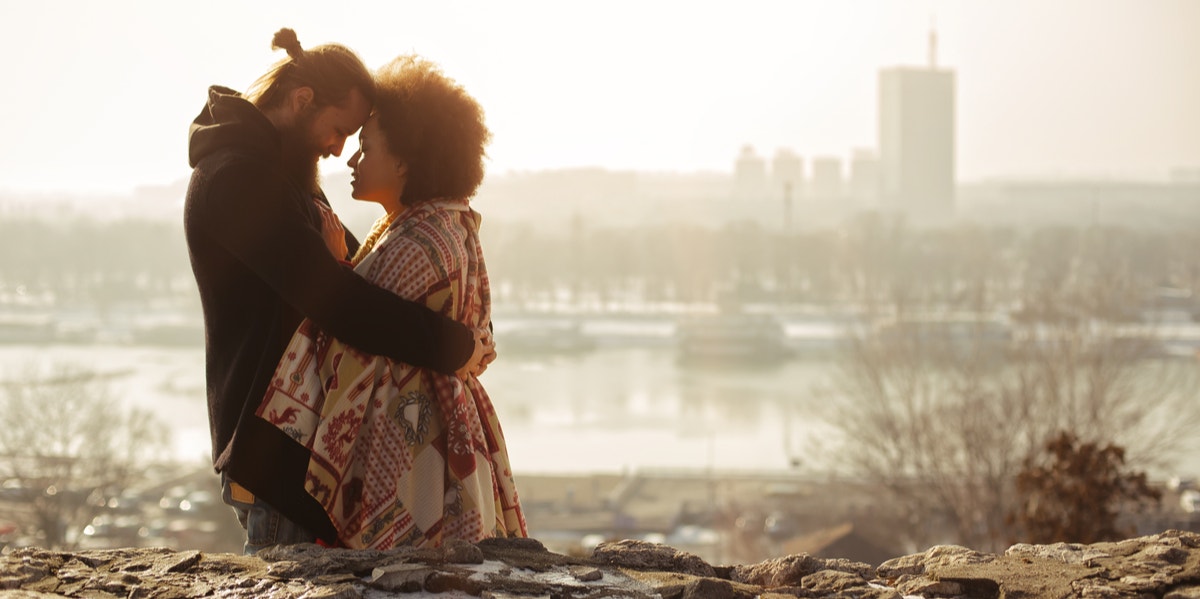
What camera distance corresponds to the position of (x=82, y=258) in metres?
24.8

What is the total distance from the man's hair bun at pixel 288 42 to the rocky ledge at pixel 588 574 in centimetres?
57

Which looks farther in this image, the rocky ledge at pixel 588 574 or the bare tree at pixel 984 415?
the bare tree at pixel 984 415

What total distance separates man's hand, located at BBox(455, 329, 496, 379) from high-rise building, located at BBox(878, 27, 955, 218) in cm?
2973

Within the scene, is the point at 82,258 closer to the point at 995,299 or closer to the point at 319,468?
the point at 995,299

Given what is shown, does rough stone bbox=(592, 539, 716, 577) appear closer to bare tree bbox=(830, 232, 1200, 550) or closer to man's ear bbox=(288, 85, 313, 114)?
man's ear bbox=(288, 85, 313, 114)

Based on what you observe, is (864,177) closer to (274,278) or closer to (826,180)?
(826,180)

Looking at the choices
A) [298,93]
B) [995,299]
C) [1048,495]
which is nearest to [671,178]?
[995,299]

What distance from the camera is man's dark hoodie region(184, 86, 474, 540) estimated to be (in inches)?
53.3

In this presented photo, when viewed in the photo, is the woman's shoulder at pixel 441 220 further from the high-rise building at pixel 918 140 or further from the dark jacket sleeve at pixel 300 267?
the high-rise building at pixel 918 140

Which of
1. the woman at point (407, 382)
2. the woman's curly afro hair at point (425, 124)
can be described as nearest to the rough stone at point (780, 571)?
the woman at point (407, 382)

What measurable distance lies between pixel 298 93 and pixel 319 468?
44 centimetres

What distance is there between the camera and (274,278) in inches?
53.0

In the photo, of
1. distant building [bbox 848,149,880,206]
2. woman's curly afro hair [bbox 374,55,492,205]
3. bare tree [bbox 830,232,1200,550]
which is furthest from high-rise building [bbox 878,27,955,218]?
woman's curly afro hair [bbox 374,55,492,205]

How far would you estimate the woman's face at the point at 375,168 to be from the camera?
1491 mm
